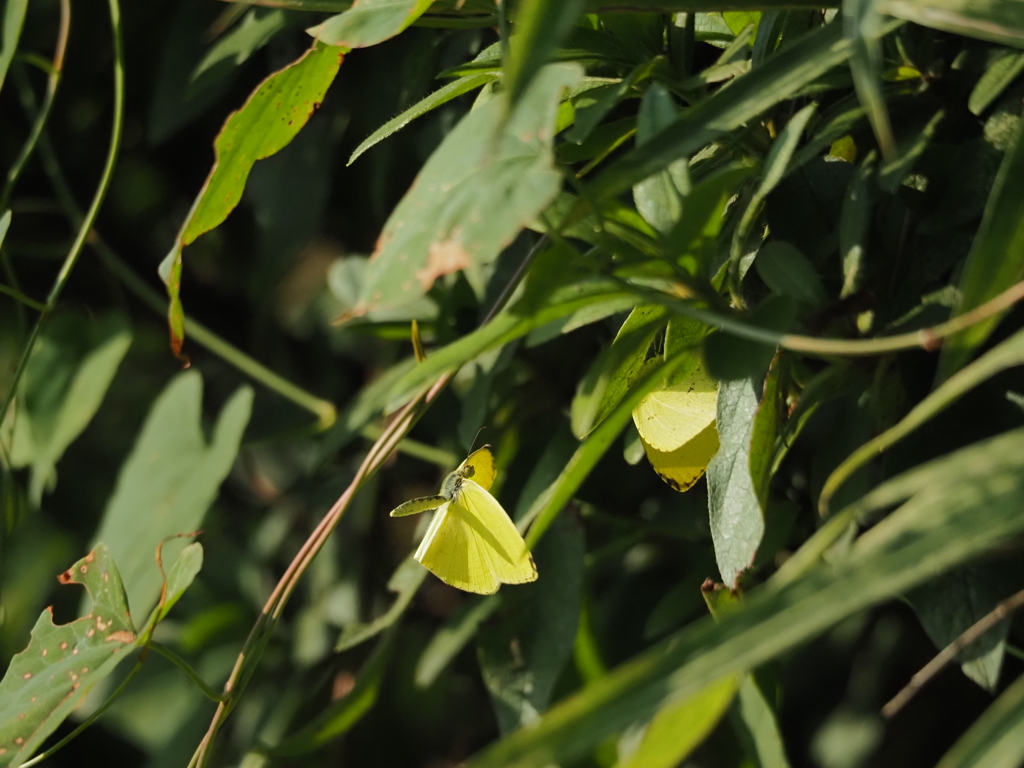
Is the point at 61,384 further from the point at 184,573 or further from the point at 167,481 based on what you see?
the point at 184,573

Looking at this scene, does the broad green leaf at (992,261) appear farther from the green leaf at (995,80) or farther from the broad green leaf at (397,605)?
the broad green leaf at (397,605)

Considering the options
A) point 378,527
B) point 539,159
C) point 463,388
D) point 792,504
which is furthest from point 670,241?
point 378,527

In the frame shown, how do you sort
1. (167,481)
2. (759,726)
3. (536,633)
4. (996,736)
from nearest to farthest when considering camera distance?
(996,736)
(759,726)
(536,633)
(167,481)

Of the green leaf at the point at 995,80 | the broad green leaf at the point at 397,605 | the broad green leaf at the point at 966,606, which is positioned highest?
the green leaf at the point at 995,80

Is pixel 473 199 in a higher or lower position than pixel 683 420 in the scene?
higher

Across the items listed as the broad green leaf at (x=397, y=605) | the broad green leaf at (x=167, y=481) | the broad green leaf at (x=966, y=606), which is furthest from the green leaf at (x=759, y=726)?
the broad green leaf at (x=167, y=481)

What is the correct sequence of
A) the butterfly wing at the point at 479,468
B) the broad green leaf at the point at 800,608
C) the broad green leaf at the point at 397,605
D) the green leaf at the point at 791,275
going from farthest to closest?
the broad green leaf at the point at 397,605 < the butterfly wing at the point at 479,468 < the green leaf at the point at 791,275 < the broad green leaf at the point at 800,608

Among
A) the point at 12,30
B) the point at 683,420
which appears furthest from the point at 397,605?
the point at 12,30
